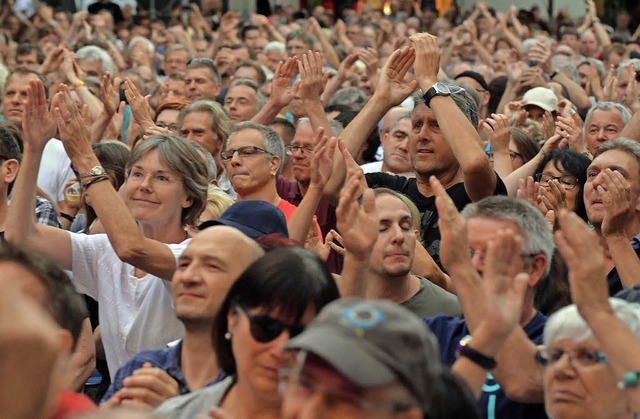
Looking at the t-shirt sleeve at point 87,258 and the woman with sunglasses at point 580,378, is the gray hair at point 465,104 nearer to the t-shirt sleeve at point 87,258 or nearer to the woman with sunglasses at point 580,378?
the t-shirt sleeve at point 87,258

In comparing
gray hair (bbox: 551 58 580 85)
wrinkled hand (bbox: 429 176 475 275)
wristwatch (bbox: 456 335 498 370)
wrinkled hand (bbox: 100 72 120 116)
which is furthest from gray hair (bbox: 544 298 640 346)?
gray hair (bbox: 551 58 580 85)

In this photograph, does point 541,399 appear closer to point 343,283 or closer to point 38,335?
point 343,283

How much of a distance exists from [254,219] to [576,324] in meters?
1.81

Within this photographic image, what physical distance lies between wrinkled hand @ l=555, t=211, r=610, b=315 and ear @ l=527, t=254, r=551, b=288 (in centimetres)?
68

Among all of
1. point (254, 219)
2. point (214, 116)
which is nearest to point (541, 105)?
point (214, 116)

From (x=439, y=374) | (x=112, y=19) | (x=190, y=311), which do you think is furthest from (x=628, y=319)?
(x=112, y=19)

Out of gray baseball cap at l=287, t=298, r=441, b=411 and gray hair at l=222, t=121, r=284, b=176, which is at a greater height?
gray baseball cap at l=287, t=298, r=441, b=411

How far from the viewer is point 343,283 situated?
423 centimetres

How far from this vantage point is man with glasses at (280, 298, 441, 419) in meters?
2.48

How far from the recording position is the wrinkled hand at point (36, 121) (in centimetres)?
509

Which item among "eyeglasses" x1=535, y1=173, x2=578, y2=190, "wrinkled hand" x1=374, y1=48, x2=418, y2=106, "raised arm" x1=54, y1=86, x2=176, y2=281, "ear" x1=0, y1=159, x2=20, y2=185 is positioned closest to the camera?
"raised arm" x1=54, y1=86, x2=176, y2=281

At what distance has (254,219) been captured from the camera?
4.95 metres

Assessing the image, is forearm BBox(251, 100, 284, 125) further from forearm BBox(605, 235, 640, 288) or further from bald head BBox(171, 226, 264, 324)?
bald head BBox(171, 226, 264, 324)

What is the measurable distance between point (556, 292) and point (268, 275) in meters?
1.73
